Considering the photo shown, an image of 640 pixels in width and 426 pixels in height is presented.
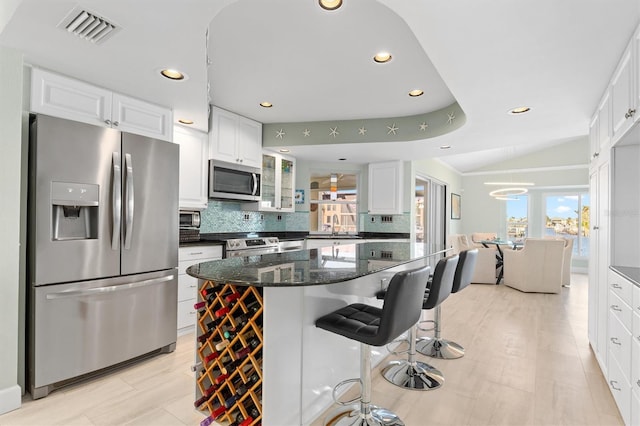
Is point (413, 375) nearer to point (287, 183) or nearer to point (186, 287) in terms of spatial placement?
point (186, 287)

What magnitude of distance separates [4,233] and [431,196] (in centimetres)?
707

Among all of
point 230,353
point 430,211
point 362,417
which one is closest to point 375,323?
point 362,417

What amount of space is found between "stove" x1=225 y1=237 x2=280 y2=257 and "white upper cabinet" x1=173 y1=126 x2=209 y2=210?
1.81ft

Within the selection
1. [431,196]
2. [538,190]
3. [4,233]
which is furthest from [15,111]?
[538,190]

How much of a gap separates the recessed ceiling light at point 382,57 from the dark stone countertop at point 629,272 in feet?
6.84

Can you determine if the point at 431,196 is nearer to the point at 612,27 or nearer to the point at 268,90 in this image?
the point at 268,90

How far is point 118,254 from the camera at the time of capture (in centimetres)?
251

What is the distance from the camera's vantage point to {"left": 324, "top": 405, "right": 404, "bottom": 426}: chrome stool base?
6.02 feet

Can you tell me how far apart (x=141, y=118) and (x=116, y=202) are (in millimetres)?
769

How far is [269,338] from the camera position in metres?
1.64

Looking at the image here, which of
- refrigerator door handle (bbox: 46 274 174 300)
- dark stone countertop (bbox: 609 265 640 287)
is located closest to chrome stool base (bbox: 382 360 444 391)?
dark stone countertop (bbox: 609 265 640 287)

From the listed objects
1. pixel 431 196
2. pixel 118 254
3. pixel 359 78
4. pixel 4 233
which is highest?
pixel 359 78

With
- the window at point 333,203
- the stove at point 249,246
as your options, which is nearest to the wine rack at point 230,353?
the stove at point 249,246

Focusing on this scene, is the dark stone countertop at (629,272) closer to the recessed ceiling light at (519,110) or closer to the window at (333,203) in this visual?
the recessed ceiling light at (519,110)
